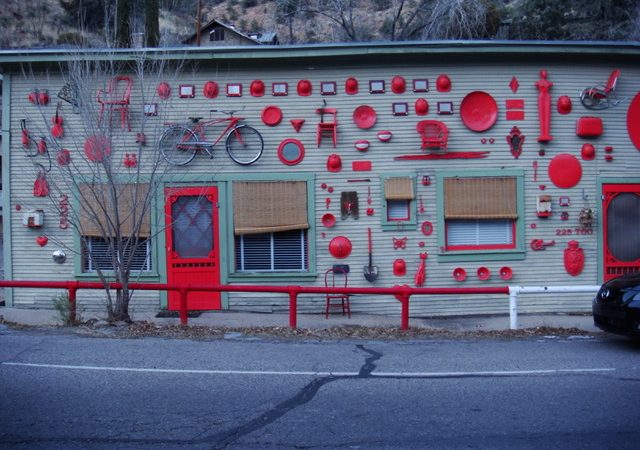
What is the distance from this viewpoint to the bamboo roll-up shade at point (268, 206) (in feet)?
42.5

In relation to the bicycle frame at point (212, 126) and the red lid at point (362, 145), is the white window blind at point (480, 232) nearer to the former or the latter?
the red lid at point (362, 145)

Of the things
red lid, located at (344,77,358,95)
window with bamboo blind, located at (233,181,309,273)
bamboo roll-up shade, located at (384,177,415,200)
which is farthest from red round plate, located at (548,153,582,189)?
window with bamboo blind, located at (233,181,309,273)

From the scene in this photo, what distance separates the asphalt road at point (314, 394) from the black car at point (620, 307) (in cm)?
32

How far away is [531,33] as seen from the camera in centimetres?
2548

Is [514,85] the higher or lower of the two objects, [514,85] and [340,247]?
the higher

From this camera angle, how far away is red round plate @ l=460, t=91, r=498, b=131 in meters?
13.0

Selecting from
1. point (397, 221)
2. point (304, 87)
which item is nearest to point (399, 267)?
point (397, 221)

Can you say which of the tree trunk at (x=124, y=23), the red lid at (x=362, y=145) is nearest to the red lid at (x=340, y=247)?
the red lid at (x=362, y=145)

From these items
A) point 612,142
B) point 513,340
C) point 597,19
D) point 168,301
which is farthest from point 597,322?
point 597,19

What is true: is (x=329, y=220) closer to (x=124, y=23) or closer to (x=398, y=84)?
(x=398, y=84)

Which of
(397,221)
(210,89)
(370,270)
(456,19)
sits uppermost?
(456,19)

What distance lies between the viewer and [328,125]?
12.9 meters

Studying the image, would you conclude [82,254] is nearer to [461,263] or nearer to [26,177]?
[26,177]

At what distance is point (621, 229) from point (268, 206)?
683cm
